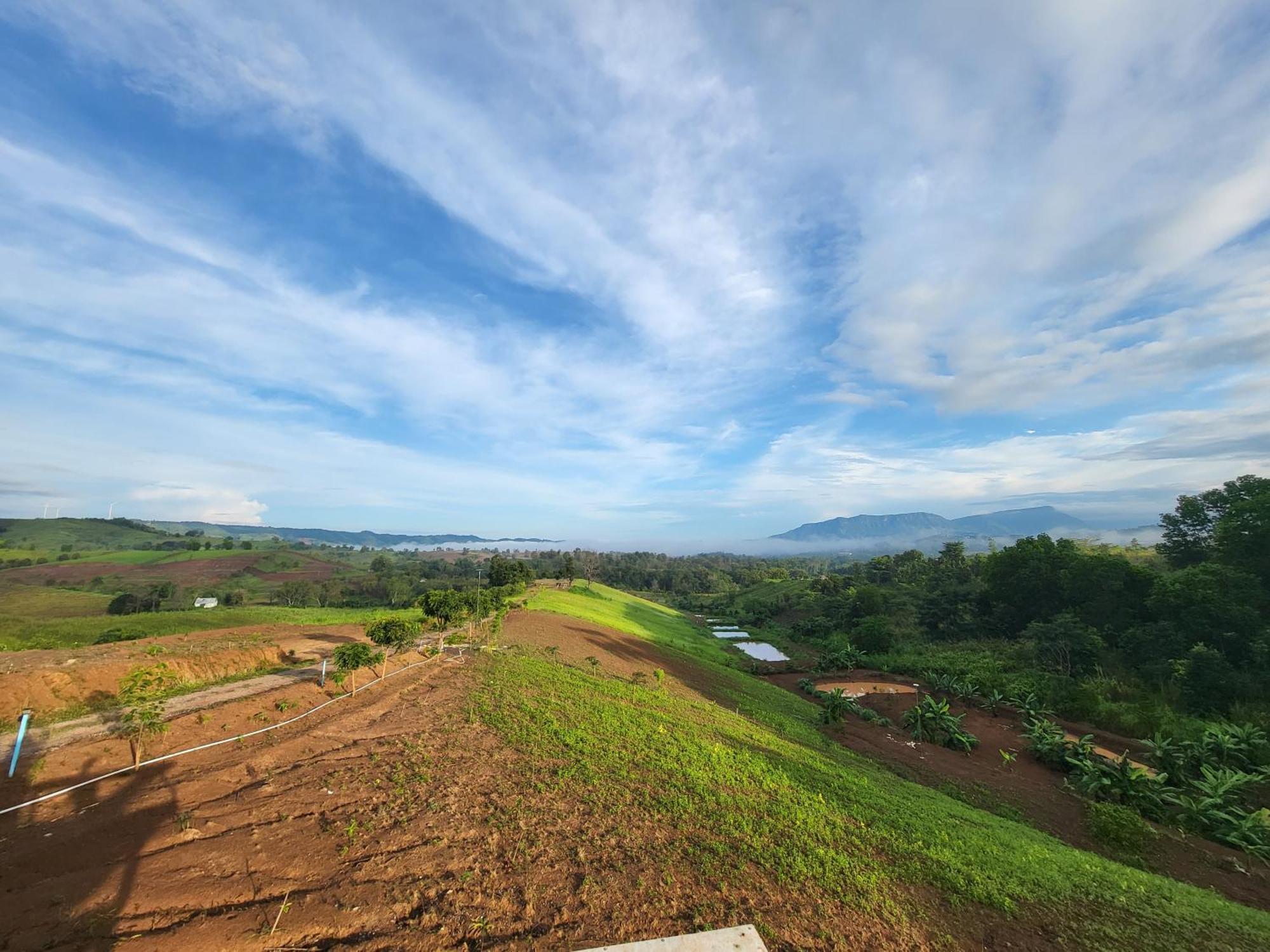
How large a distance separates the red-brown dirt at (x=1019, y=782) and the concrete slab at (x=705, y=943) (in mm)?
14299

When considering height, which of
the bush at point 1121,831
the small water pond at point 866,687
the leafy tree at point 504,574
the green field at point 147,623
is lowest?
the small water pond at point 866,687

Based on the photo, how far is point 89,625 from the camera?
30219 millimetres

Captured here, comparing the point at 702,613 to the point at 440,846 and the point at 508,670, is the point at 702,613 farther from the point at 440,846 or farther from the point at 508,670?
the point at 440,846

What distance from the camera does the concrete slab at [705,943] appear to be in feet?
15.1

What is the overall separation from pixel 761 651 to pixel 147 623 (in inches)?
2099

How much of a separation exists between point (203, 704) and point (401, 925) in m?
11.5

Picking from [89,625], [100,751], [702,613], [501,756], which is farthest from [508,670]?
[702,613]

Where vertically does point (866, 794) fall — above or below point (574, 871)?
below

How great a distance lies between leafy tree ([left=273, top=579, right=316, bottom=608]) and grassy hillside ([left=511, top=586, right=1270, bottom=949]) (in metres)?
72.0

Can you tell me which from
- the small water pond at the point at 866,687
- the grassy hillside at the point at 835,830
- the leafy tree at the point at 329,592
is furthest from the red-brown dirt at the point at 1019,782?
the leafy tree at the point at 329,592

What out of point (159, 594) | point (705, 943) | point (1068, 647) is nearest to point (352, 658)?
point (705, 943)

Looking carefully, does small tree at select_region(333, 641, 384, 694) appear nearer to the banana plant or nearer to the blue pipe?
the blue pipe

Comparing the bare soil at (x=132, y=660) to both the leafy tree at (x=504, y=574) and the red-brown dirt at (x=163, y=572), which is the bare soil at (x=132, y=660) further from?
the red-brown dirt at (x=163, y=572)

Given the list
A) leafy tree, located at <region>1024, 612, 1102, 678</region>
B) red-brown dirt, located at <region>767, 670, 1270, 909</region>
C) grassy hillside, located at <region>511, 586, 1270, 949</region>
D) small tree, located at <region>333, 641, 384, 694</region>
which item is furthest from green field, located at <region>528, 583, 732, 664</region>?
grassy hillside, located at <region>511, 586, 1270, 949</region>
